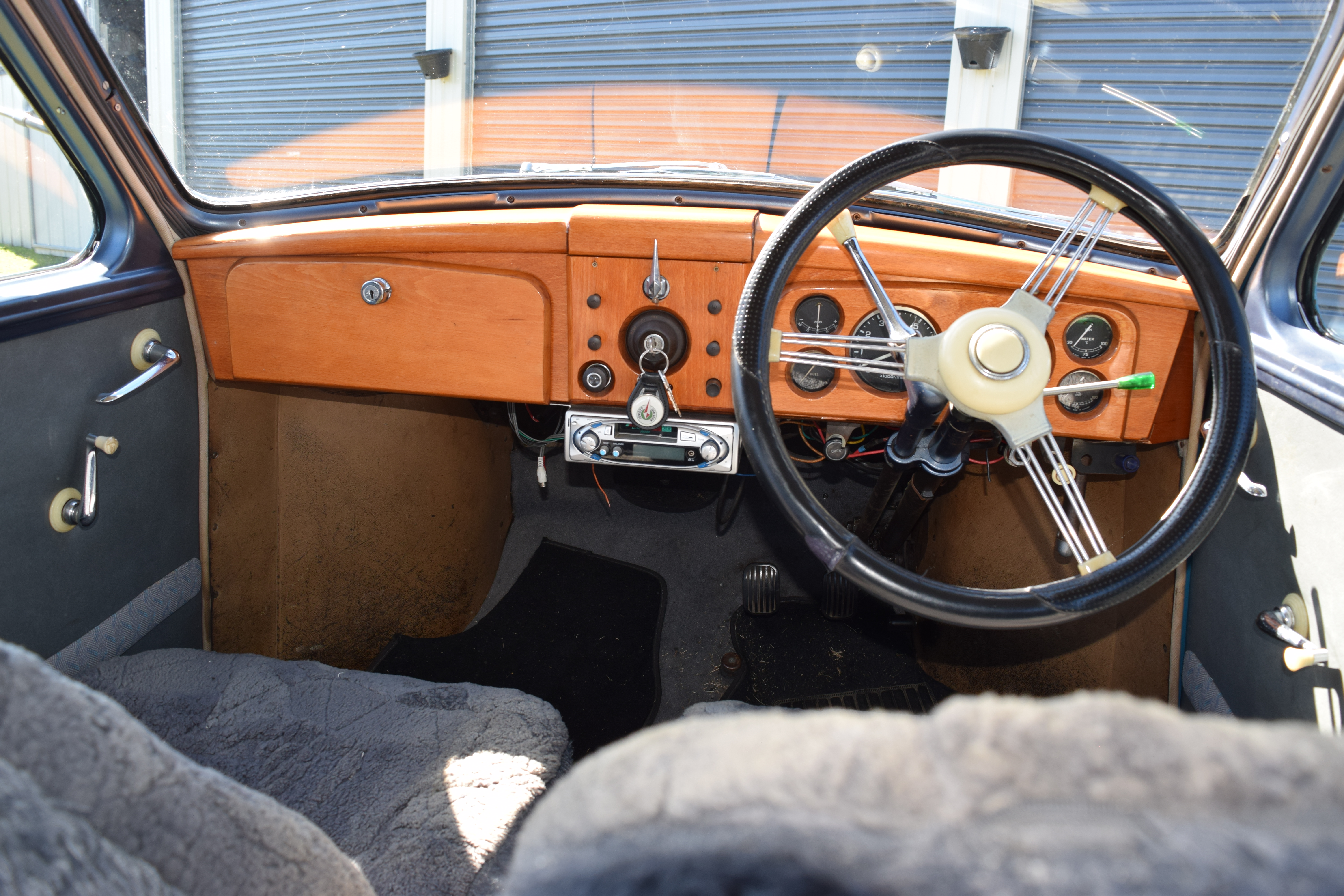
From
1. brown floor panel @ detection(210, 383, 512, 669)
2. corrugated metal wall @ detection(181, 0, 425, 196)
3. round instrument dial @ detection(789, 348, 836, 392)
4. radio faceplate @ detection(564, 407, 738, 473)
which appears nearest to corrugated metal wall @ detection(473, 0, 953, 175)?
corrugated metal wall @ detection(181, 0, 425, 196)

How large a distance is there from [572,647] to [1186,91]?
2.05 metres

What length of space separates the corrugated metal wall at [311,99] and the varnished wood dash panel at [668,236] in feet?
1.98

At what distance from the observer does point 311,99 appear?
1.92 meters

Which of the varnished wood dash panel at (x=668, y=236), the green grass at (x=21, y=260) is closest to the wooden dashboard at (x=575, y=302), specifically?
the varnished wood dash panel at (x=668, y=236)

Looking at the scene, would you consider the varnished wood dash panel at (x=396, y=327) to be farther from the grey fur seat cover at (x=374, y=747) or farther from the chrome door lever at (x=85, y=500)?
the grey fur seat cover at (x=374, y=747)

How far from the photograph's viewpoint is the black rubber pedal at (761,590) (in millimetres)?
2416

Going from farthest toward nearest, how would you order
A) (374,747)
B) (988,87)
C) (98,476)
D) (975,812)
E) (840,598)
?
1. (840,598)
2. (988,87)
3. (98,476)
4. (374,747)
5. (975,812)

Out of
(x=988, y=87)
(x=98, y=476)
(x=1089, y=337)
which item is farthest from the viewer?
(x=988, y=87)

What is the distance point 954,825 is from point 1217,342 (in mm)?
1134

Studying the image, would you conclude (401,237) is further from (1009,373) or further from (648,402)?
(1009,373)

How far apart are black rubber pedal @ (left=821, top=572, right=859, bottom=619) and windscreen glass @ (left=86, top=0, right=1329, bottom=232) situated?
3.71 ft

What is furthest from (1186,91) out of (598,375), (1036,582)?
(598,375)

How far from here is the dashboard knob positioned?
1.61 metres

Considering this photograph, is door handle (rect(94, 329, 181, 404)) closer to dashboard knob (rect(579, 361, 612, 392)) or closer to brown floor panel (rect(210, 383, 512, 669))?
brown floor panel (rect(210, 383, 512, 669))
